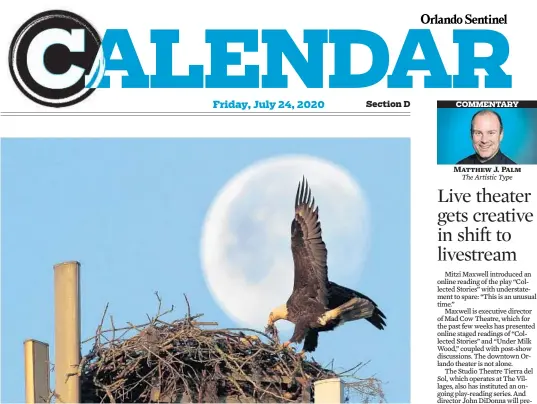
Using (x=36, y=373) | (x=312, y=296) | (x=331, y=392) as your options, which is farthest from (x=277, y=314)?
(x=36, y=373)

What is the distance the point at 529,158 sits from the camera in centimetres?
1266

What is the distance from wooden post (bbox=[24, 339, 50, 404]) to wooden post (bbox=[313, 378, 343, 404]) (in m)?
1.54

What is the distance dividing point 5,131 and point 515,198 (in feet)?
11.6

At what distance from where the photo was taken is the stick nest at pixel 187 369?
1083cm

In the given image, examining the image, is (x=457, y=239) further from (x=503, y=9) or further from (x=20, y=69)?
(x=20, y=69)

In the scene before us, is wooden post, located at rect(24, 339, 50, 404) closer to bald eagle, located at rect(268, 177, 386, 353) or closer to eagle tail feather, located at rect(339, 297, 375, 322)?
bald eagle, located at rect(268, 177, 386, 353)

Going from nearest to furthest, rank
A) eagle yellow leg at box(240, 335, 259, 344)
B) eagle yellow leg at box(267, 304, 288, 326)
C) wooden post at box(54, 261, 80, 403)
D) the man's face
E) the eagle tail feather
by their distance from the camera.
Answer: wooden post at box(54, 261, 80, 403) < eagle yellow leg at box(240, 335, 259, 344) < the man's face < the eagle tail feather < eagle yellow leg at box(267, 304, 288, 326)

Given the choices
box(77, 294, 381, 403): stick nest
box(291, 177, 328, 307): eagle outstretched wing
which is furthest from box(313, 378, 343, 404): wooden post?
box(291, 177, 328, 307): eagle outstretched wing

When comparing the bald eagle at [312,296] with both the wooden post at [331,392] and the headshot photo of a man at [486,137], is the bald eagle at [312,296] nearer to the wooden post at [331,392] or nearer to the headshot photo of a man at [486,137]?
the headshot photo of a man at [486,137]

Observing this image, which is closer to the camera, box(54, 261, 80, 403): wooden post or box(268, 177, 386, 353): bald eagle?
box(54, 261, 80, 403): wooden post

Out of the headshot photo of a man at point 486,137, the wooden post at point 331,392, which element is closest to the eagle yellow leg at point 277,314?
the headshot photo of a man at point 486,137

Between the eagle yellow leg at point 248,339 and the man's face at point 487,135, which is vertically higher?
the man's face at point 487,135

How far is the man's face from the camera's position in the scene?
41.4ft

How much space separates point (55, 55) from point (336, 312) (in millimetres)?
2644
